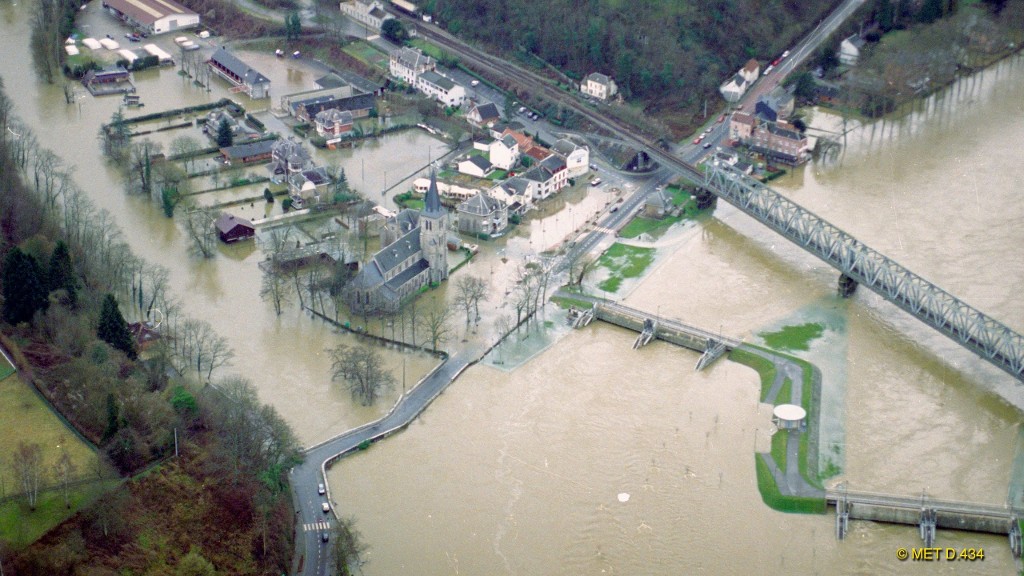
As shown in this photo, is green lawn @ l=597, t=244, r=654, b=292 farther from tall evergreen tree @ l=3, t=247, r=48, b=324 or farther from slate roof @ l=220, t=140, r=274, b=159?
tall evergreen tree @ l=3, t=247, r=48, b=324

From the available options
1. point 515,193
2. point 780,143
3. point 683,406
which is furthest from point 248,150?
point 683,406

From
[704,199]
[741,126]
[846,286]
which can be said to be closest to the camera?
[846,286]

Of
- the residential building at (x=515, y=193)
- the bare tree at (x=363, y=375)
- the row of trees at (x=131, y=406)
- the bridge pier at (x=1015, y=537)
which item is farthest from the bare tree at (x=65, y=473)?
the bridge pier at (x=1015, y=537)

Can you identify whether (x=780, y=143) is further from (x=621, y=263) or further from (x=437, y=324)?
(x=437, y=324)

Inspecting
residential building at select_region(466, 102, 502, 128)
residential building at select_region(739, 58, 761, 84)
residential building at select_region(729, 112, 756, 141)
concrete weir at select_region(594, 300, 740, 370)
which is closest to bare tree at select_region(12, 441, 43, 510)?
concrete weir at select_region(594, 300, 740, 370)

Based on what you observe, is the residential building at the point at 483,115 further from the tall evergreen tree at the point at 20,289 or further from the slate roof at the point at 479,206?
the tall evergreen tree at the point at 20,289

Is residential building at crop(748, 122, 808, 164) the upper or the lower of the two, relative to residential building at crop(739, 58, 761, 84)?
lower
